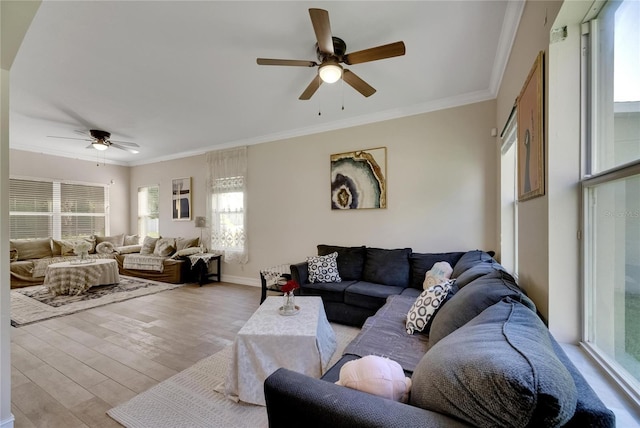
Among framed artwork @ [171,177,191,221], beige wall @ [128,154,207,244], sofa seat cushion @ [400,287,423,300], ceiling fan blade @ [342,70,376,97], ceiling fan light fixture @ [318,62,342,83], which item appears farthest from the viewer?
framed artwork @ [171,177,191,221]

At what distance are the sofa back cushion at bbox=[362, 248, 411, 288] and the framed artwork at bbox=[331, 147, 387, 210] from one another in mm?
744

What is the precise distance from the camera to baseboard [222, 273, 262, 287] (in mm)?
5199

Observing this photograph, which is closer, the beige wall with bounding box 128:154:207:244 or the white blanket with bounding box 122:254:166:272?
the white blanket with bounding box 122:254:166:272

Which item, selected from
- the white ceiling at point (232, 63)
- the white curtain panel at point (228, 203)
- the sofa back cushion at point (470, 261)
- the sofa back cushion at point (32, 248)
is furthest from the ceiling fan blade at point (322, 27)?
the sofa back cushion at point (32, 248)

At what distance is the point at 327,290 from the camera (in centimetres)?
330

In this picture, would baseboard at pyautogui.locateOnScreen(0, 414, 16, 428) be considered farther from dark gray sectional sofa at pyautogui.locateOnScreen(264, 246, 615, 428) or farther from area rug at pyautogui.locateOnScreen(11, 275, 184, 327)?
area rug at pyautogui.locateOnScreen(11, 275, 184, 327)

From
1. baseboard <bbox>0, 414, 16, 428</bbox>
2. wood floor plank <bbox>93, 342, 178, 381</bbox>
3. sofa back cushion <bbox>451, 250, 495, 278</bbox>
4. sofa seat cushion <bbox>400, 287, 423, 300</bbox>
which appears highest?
sofa back cushion <bbox>451, 250, 495, 278</bbox>

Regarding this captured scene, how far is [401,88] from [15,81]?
4.24 metres

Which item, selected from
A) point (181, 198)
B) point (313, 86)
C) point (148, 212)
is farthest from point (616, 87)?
point (148, 212)

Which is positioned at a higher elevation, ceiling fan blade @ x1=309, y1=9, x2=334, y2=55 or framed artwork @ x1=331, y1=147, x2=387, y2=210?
ceiling fan blade @ x1=309, y1=9, x2=334, y2=55

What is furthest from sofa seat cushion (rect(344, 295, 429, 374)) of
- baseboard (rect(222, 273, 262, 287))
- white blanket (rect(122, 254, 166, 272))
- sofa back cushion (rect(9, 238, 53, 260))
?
sofa back cushion (rect(9, 238, 53, 260))

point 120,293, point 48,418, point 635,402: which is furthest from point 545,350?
point 120,293

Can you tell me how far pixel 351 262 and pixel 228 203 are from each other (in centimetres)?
303

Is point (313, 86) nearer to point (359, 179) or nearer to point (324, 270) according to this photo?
point (359, 179)
